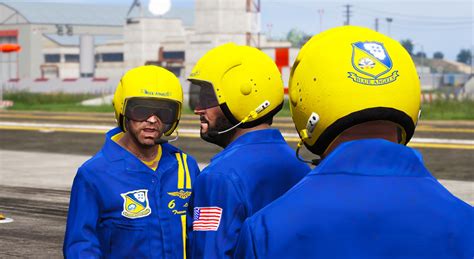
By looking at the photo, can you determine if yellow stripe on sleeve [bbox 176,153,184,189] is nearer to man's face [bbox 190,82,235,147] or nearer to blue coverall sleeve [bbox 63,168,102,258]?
blue coverall sleeve [bbox 63,168,102,258]

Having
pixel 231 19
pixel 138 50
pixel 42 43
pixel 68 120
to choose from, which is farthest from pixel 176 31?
pixel 42 43

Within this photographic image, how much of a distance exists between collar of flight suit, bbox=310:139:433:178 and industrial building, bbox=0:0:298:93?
37075 millimetres

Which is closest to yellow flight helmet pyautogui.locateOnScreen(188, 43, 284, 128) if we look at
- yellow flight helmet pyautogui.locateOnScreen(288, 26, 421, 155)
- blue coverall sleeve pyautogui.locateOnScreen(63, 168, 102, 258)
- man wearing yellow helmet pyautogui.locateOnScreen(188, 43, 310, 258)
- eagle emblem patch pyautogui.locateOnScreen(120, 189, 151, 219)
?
man wearing yellow helmet pyautogui.locateOnScreen(188, 43, 310, 258)

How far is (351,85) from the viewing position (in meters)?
2.24

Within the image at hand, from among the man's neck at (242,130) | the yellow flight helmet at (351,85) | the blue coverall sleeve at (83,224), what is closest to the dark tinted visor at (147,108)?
the blue coverall sleeve at (83,224)

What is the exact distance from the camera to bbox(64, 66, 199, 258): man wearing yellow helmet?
14.4ft

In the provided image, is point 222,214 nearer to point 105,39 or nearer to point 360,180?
point 360,180

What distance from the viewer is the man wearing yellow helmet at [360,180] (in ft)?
6.63

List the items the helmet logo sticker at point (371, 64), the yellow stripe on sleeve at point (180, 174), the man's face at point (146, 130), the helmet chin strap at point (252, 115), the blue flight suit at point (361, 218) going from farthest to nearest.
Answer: the man's face at point (146, 130)
the yellow stripe on sleeve at point (180, 174)
the helmet chin strap at point (252, 115)
the helmet logo sticker at point (371, 64)
the blue flight suit at point (361, 218)

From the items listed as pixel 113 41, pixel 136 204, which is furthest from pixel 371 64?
pixel 113 41

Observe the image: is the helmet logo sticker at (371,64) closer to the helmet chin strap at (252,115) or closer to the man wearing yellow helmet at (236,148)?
the man wearing yellow helmet at (236,148)

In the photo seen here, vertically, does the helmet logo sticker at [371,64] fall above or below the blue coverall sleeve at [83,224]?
above

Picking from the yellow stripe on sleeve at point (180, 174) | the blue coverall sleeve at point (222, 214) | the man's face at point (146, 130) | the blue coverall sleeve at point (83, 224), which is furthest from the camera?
the man's face at point (146, 130)

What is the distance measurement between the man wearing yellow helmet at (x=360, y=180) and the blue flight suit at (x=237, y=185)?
3.57 ft
